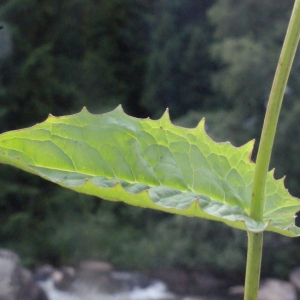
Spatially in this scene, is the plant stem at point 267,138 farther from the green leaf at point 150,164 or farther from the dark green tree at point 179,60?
the dark green tree at point 179,60

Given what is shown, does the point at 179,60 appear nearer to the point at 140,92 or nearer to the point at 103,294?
the point at 140,92

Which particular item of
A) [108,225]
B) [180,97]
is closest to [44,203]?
[108,225]

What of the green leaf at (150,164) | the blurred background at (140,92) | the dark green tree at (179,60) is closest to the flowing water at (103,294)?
the blurred background at (140,92)

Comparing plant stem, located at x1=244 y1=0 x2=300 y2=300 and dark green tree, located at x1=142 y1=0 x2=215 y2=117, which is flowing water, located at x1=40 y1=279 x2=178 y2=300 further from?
plant stem, located at x1=244 y1=0 x2=300 y2=300

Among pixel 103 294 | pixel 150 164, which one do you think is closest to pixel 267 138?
pixel 150 164

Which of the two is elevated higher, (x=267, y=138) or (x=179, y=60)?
(x=179, y=60)

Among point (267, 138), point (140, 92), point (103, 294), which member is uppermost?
point (140, 92)
